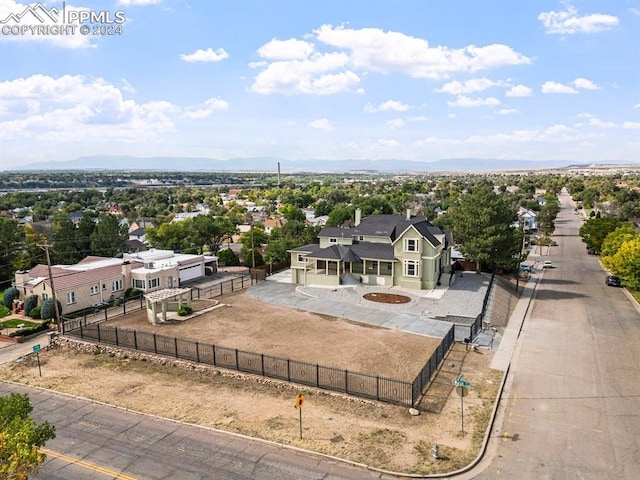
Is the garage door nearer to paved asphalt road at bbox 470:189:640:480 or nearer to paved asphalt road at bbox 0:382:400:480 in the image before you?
paved asphalt road at bbox 0:382:400:480

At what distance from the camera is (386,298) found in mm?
39594

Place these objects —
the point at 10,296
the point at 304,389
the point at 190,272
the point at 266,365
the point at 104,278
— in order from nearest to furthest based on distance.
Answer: the point at 304,389 → the point at 266,365 → the point at 10,296 → the point at 104,278 → the point at 190,272

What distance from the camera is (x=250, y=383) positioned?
77.2 ft

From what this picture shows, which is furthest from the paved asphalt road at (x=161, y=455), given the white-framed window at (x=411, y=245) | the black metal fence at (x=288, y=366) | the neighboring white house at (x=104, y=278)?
the white-framed window at (x=411, y=245)

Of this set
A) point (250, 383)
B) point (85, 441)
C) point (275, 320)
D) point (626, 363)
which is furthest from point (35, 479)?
point (626, 363)

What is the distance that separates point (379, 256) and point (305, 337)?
1637 centimetres

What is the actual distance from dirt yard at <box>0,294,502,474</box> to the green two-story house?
11.5 m

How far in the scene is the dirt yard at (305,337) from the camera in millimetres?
26125

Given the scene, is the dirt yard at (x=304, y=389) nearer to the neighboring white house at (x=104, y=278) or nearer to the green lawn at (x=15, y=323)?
the green lawn at (x=15, y=323)

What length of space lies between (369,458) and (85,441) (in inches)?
458

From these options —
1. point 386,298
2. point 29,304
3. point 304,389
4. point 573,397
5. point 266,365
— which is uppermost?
point 29,304

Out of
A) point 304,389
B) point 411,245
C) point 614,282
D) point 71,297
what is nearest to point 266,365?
point 304,389

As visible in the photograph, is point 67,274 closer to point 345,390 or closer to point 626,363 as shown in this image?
point 345,390

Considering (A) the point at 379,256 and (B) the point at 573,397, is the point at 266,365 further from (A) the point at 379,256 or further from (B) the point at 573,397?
(A) the point at 379,256
